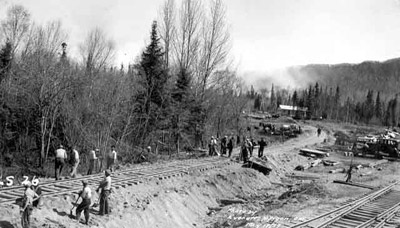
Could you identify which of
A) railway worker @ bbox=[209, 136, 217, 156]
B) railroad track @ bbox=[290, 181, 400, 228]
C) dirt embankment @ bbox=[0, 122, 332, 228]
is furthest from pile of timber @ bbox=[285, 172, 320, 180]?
railroad track @ bbox=[290, 181, 400, 228]

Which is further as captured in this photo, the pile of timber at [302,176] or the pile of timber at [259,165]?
the pile of timber at [302,176]

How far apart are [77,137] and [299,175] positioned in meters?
18.0

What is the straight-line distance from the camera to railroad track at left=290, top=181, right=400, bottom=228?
14.7m

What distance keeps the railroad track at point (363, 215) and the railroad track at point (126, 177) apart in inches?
324

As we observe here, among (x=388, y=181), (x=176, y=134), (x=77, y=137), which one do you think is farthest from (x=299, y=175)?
(x=77, y=137)

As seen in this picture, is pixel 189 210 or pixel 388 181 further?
pixel 388 181

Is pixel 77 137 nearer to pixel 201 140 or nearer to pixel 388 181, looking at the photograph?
pixel 201 140

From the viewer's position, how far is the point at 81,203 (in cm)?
1253

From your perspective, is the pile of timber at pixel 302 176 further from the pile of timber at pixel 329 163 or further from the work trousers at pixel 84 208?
the work trousers at pixel 84 208

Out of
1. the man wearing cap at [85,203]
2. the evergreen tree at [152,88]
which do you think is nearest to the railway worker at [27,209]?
the man wearing cap at [85,203]

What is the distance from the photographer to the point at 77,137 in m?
29.5

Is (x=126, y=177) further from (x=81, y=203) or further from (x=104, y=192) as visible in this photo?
(x=81, y=203)

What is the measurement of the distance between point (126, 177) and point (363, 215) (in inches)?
430

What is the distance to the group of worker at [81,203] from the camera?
11.0 metres
